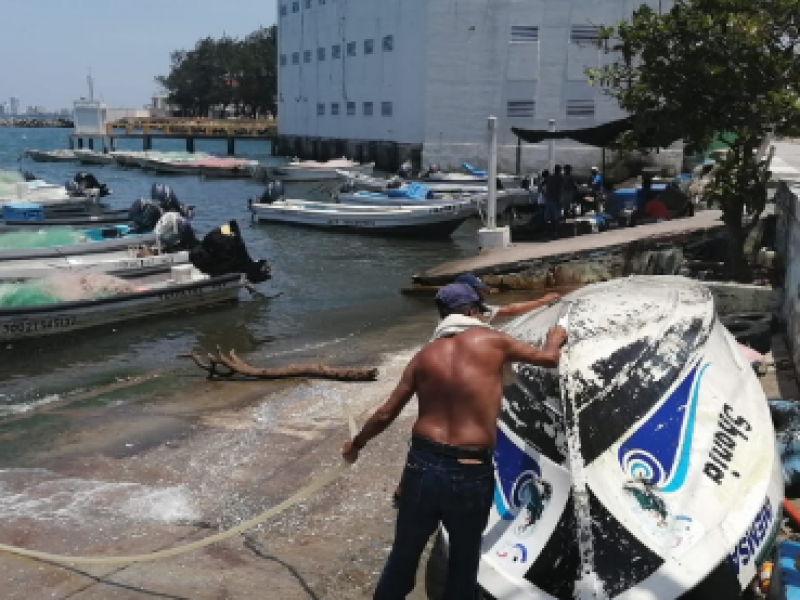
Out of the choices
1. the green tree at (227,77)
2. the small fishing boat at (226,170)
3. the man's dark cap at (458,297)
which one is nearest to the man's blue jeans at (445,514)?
the man's dark cap at (458,297)

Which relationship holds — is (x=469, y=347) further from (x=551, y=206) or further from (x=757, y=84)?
(x=551, y=206)

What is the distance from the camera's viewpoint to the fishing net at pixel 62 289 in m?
15.0

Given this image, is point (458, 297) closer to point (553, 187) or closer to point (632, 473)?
point (632, 473)

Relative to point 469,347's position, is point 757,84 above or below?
above

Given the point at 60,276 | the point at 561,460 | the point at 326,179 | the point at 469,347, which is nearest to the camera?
the point at 469,347

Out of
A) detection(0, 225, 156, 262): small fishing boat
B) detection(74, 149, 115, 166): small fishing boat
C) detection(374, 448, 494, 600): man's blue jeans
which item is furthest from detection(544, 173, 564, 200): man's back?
detection(74, 149, 115, 166): small fishing boat

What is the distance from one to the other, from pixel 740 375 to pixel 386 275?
16.8m

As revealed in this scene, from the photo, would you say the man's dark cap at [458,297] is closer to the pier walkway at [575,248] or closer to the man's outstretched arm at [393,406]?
the man's outstretched arm at [393,406]

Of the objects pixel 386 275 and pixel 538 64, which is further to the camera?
pixel 538 64

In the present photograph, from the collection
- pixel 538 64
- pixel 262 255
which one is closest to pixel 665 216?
pixel 262 255

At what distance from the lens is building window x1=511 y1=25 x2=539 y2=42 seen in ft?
147

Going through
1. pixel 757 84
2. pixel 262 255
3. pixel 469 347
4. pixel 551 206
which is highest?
pixel 757 84

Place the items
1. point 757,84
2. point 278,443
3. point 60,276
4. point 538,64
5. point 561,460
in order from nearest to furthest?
point 561,460, point 278,443, point 757,84, point 60,276, point 538,64

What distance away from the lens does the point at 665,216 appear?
1911 cm
